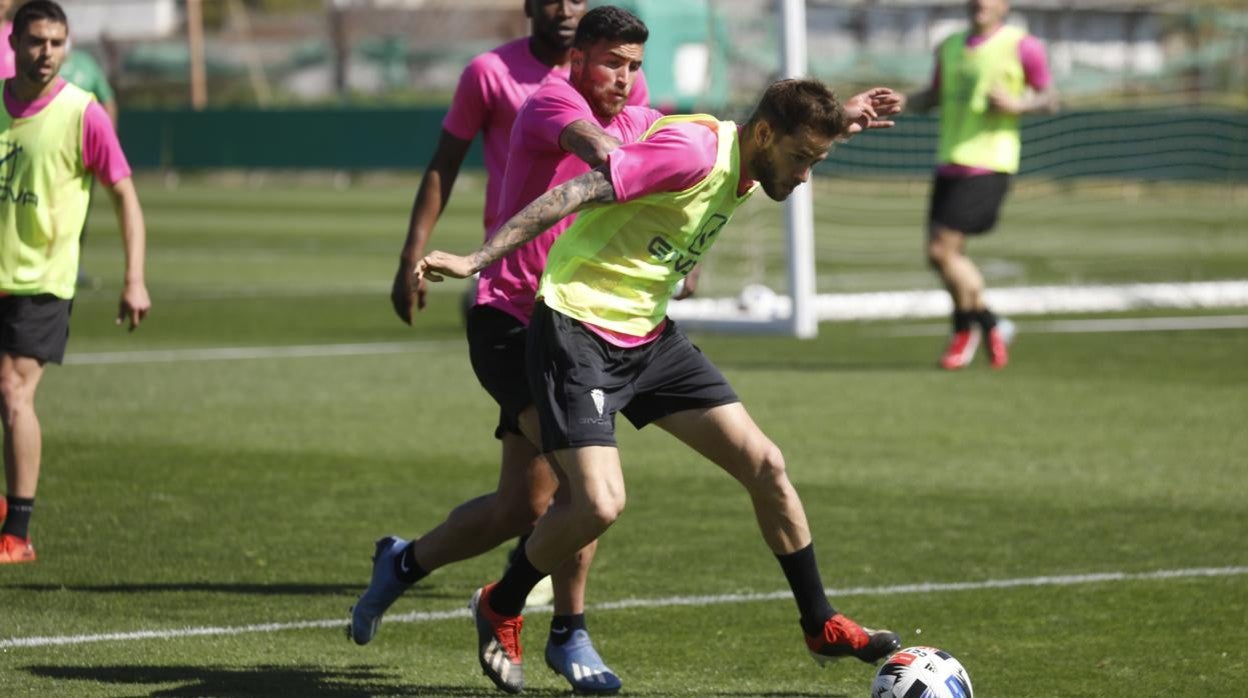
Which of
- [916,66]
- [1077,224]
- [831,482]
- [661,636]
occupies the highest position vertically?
[661,636]

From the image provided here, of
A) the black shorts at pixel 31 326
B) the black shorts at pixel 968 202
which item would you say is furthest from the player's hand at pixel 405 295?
the black shorts at pixel 968 202

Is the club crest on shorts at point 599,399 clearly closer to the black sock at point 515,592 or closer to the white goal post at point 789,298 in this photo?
the black sock at point 515,592

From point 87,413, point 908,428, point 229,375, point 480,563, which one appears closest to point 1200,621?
point 480,563

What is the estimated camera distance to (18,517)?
316 inches

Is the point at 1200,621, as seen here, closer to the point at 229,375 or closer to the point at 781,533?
the point at 781,533

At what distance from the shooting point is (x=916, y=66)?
96.6ft

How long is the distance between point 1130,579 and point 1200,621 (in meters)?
0.71

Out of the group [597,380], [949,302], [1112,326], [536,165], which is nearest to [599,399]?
[597,380]

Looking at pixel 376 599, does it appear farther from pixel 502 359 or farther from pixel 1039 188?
pixel 1039 188

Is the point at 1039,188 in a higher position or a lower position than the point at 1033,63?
lower

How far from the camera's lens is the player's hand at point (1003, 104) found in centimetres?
1403

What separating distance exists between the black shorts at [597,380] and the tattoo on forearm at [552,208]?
11.4 inches

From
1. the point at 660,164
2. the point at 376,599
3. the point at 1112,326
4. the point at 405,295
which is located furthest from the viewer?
the point at 1112,326

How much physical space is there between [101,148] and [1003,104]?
7.55 meters
